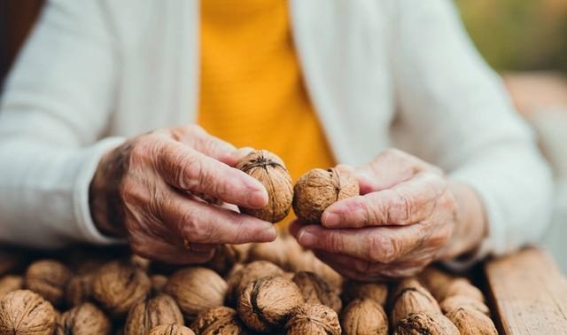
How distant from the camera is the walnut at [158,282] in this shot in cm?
121

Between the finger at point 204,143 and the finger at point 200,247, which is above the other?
the finger at point 204,143

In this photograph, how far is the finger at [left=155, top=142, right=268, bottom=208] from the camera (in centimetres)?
100

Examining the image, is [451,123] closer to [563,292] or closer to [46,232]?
[563,292]

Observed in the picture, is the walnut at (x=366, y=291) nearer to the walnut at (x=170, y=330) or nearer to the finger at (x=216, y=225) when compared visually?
the finger at (x=216, y=225)

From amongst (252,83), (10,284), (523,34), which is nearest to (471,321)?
(10,284)

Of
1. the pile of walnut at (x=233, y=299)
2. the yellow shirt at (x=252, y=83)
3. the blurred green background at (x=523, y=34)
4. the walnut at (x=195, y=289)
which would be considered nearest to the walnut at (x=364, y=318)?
the pile of walnut at (x=233, y=299)

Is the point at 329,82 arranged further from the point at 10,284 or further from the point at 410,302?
the point at 10,284

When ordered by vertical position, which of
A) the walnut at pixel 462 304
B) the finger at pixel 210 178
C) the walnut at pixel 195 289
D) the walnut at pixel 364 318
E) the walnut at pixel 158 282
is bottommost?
the walnut at pixel 462 304

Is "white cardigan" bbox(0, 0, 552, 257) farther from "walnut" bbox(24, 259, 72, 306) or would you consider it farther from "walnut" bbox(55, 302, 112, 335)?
"walnut" bbox(55, 302, 112, 335)

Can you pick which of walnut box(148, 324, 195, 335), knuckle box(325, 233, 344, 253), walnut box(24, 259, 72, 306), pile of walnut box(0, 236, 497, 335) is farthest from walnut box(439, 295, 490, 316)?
walnut box(24, 259, 72, 306)

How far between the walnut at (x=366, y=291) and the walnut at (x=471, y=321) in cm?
13

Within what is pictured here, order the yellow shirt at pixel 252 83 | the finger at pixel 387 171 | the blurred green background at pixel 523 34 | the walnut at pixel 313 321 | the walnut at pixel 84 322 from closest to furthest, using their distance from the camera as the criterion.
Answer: the walnut at pixel 313 321, the walnut at pixel 84 322, the finger at pixel 387 171, the yellow shirt at pixel 252 83, the blurred green background at pixel 523 34

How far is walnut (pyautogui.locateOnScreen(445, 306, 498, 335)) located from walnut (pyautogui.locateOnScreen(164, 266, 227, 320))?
0.39 metres

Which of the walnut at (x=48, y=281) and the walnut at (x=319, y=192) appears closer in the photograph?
the walnut at (x=319, y=192)
